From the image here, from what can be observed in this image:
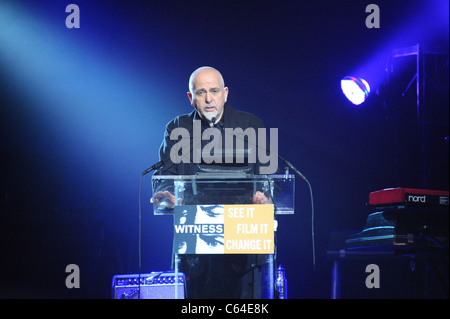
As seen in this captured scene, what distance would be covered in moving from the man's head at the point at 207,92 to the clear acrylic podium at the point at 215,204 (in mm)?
1125

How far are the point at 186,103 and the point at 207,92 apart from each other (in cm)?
146

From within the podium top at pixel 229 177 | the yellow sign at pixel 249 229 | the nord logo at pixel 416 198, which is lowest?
the yellow sign at pixel 249 229

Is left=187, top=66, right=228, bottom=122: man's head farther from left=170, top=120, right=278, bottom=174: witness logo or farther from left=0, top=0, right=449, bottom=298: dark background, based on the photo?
left=0, top=0, right=449, bottom=298: dark background

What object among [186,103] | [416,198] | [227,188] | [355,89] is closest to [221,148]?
[227,188]

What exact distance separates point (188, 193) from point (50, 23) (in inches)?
129

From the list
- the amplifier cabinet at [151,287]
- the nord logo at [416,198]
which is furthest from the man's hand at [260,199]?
the nord logo at [416,198]

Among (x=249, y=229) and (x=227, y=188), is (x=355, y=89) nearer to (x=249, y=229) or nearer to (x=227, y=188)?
(x=227, y=188)

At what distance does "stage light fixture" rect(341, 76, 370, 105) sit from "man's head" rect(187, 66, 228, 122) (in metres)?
1.80

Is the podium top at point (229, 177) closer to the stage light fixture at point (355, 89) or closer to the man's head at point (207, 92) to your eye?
the man's head at point (207, 92)

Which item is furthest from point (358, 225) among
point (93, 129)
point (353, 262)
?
point (93, 129)

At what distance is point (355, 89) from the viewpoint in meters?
5.28

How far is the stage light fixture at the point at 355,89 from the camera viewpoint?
5219 millimetres

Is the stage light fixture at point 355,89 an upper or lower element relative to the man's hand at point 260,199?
→ upper

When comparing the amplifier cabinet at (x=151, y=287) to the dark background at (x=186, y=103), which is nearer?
the amplifier cabinet at (x=151, y=287)
